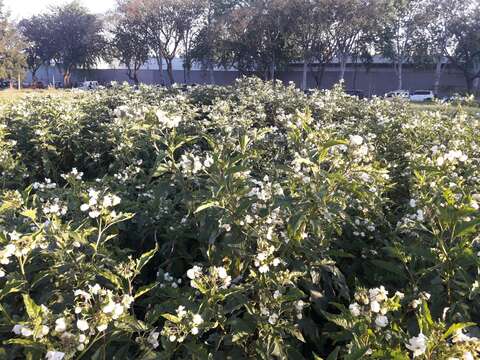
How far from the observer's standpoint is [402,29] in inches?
1554

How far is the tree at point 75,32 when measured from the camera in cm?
5100

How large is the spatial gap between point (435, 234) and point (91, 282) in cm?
178

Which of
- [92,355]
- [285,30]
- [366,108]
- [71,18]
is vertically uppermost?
[71,18]

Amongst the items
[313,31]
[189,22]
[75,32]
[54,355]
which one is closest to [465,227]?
→ [54,355]

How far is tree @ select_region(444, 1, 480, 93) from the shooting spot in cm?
3684

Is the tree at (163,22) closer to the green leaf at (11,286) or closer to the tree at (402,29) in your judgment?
the tree at (402,29)

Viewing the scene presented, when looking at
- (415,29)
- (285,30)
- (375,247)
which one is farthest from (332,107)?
(415,29)

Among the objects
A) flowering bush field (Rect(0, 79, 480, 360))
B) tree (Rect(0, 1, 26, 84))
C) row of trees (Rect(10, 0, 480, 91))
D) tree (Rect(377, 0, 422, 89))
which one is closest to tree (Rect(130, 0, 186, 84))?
row of trees (Rect(10, 0, 480, 91))

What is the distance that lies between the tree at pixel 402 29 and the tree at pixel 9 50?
38194 mm

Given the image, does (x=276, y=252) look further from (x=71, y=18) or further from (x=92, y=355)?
(x=71, y=18)

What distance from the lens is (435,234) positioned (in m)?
2.12

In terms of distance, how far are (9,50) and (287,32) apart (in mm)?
30065

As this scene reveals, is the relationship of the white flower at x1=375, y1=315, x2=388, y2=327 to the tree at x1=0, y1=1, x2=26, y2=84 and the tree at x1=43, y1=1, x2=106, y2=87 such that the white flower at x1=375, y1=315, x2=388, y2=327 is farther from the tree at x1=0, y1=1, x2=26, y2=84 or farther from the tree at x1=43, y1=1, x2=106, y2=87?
the tree at x1=43, y1=1, x2=106, y2=87

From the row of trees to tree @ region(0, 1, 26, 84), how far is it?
256 inches
